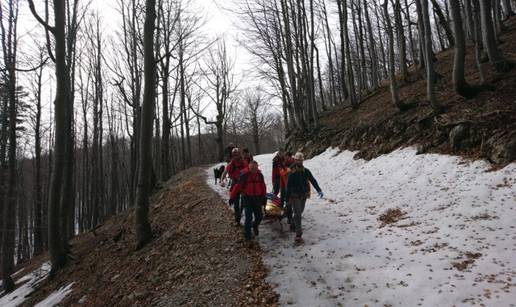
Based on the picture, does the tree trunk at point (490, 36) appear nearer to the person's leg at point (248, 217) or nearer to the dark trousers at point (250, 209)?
the dark trousers at point (250, 209)

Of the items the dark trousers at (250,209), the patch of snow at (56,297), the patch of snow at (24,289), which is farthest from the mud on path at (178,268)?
the patch of snow at (24,289)

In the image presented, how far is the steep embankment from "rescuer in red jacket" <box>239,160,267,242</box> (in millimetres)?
5628

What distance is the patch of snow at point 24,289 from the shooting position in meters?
9.90

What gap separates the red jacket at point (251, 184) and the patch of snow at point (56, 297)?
19.6 feet

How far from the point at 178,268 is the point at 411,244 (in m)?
4.63

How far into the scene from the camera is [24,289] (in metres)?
10.7

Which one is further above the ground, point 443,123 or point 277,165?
point 443,123

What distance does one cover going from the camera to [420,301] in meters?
3.78

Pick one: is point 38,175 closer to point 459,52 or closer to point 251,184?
point 251,184

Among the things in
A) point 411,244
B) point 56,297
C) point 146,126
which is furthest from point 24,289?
point 411,244

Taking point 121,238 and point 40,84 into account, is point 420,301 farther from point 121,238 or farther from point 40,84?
point 40,84

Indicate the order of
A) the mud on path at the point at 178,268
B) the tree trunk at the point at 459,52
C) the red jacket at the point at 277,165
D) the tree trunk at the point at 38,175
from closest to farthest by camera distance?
the mud on path at the point at 178,268, the red jacket at the point at 277,165, the tree trunk at the point at 459,52, the tree trunk at the point at 38,175

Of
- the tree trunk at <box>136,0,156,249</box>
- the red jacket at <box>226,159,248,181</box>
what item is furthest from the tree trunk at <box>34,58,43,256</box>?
the red jacket at <box>226,159,248,181</box>

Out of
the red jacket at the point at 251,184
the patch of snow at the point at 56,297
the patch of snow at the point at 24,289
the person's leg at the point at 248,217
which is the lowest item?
the patch of snow at the point at 24,289
